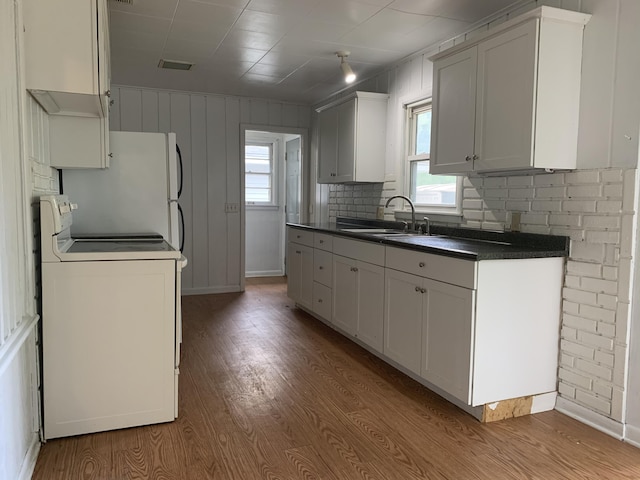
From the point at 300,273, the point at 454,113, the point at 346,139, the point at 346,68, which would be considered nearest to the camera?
the point at 454,113

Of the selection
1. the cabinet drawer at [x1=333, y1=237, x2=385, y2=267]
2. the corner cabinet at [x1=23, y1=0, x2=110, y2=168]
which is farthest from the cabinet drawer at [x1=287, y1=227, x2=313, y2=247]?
the corner cabinet at [x1=23, y1=0, x2=110, y2=168]

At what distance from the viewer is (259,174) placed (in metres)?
6.91

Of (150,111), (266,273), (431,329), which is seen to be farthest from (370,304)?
(266,273)

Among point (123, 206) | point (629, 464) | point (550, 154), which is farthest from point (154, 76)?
point (629, 464)

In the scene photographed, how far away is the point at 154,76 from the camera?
15.5 feet

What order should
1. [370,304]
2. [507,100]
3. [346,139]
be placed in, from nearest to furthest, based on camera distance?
1. [507,100]
2. [370,304]
3. [346,139]

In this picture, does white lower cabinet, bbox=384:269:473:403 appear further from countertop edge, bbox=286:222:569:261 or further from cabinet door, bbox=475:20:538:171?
cabinet door, bbox=475:20:538:171

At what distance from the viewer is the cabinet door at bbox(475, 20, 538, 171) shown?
94.0 inches

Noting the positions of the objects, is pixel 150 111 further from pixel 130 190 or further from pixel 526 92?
pixel 526 92

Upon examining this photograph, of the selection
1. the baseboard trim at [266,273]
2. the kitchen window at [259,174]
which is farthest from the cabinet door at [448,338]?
the kitchen window at [259,174]

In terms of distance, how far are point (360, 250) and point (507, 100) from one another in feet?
4.50

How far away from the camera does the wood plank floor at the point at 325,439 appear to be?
6.53 feet

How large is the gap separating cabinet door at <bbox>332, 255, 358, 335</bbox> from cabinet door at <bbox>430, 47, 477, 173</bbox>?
0.95m

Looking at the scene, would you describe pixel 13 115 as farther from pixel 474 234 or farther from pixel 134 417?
pixel 474 234
